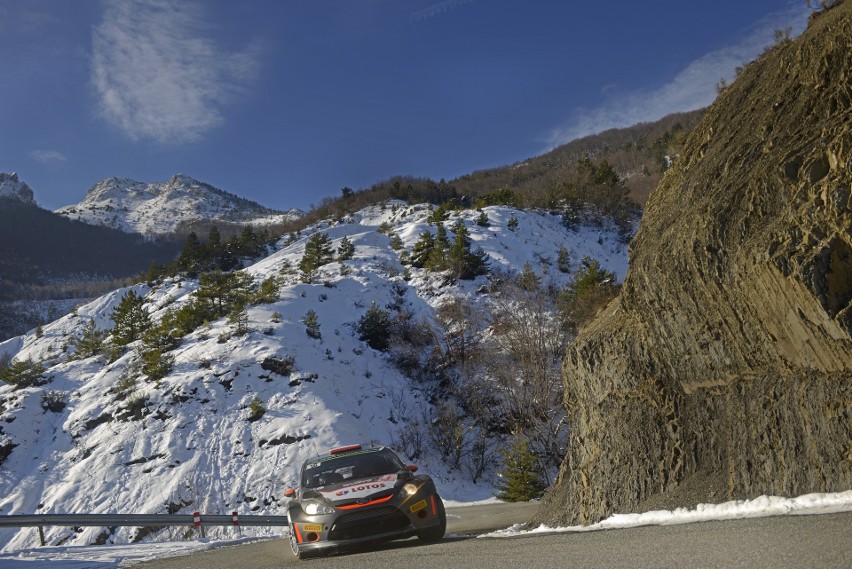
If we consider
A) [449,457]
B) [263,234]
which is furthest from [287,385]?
[263,234]

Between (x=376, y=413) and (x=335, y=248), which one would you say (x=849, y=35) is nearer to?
(x=376, y=413)

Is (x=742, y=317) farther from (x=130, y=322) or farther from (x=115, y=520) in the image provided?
(x=130, y=322)

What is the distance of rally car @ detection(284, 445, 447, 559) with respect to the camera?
7965mm

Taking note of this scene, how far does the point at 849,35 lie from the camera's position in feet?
24.8

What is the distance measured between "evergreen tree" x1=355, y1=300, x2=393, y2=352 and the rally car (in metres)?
36.2

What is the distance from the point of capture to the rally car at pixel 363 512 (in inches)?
314

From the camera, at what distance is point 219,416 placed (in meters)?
35.9

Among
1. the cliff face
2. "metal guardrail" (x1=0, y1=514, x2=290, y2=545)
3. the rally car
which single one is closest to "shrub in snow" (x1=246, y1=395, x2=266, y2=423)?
"metal guardrail" (x1=0, y1=514, x2=290, y2=545)

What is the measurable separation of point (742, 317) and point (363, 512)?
5.41 m

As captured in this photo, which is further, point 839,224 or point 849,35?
point 849,35

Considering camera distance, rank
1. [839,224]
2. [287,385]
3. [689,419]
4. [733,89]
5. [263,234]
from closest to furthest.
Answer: [839,224] → [689,419] → [733,89] → [287,385] → [263,234]

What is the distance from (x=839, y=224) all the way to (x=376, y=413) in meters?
32.9

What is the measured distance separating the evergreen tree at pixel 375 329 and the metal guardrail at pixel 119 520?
931 inches

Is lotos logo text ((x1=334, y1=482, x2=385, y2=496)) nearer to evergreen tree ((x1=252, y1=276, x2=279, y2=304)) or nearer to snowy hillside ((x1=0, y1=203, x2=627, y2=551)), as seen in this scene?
snowy hillside ((x1=0, y1=203, x2=627, y2=551))
